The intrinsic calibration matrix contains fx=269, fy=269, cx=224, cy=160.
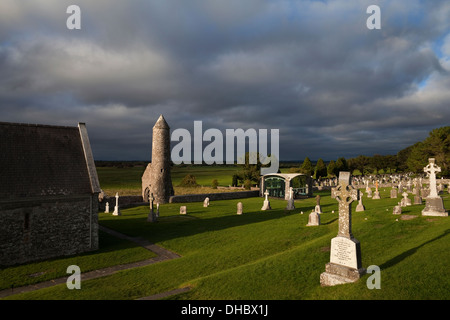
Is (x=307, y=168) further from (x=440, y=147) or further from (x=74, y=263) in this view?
(x=74, y=263)

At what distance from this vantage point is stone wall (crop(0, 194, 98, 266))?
13805 millimetres

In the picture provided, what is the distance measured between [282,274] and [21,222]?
13.6m

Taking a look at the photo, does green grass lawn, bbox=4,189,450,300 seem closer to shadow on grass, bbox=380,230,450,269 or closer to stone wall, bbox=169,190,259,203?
shadow on grass, bbox=380,230,450,269

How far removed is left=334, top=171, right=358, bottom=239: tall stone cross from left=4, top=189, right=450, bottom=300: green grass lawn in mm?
1536

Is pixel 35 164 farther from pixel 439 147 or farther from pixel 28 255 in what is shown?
pixel 439 147

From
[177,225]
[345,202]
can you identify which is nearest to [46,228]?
[177,225]

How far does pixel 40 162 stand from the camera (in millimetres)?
16203

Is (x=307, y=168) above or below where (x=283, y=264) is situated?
above

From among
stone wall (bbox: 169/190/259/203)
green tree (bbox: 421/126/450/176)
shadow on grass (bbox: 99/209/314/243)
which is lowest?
shadow on grass (bbox: 99/209/314/243)

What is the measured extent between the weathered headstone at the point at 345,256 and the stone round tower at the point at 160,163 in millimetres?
29770

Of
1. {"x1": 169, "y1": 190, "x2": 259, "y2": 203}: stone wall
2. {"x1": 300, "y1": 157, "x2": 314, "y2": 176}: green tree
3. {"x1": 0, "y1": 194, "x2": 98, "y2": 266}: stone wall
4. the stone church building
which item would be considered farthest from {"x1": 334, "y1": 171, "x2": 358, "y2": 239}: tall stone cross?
{"x1": 300, "y1": 157, "x2": 314, "y2": 176}: green tree

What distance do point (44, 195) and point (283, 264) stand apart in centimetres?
1323
